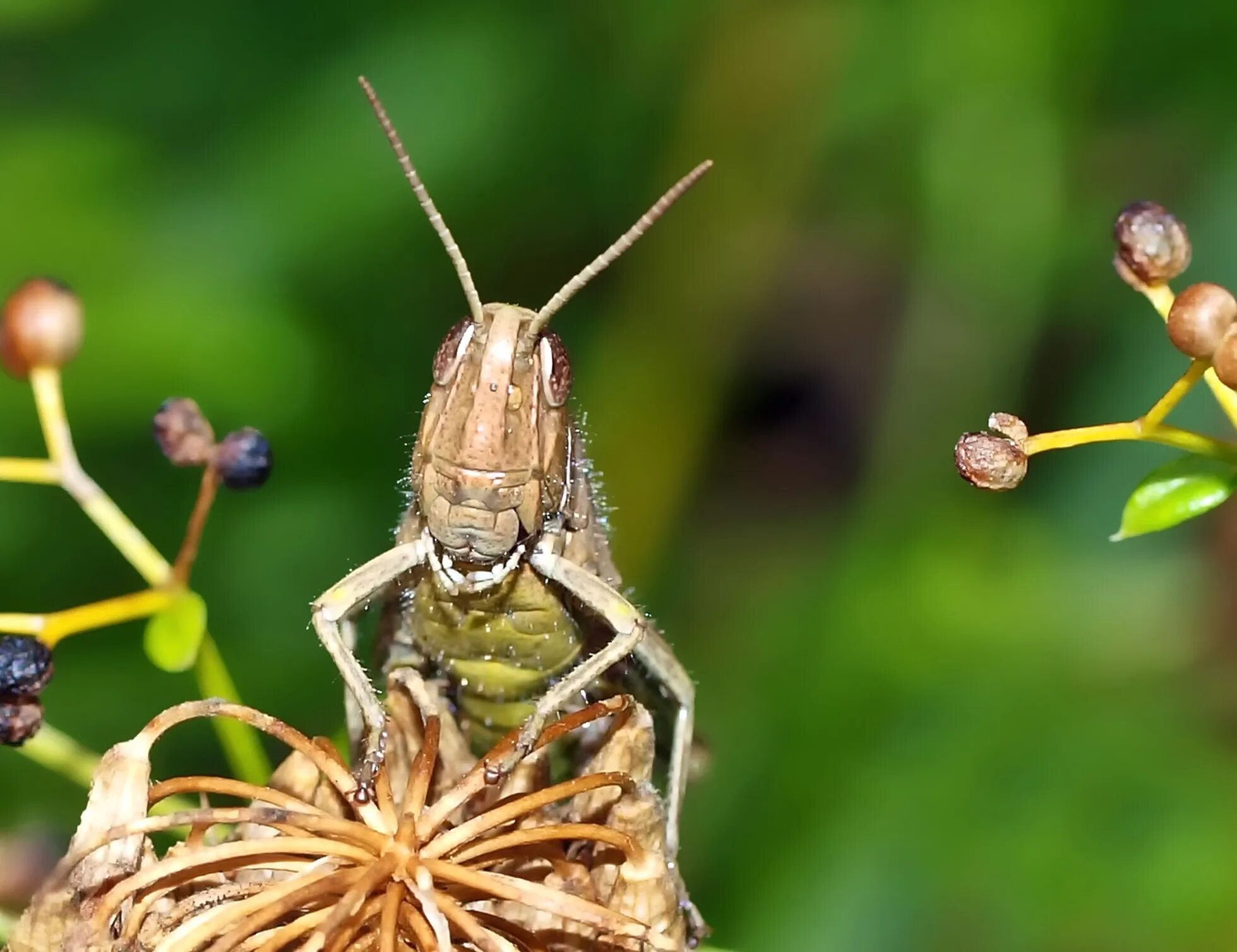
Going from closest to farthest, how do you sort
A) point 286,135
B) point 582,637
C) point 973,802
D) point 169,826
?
1. point 169,826
2. point 582,637
3. point 973,802
4. point 286,135

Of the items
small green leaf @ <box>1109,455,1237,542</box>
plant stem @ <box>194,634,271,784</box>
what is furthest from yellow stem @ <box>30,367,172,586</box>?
small green leaf @ <box>1109,455,1237,542</box>

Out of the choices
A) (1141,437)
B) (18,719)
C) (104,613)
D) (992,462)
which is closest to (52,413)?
(104,613)

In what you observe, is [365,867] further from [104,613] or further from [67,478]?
[67,478]

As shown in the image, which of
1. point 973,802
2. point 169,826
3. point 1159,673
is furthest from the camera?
point 1159,673

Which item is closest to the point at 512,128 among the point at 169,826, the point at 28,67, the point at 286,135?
the point at 286,135

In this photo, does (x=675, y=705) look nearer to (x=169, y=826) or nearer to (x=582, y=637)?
(x=582, y=637)

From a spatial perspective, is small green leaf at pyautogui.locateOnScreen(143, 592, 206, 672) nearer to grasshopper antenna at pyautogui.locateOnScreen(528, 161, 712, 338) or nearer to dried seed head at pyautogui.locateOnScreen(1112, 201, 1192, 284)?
grasshopper antenna at pyautogui.locateOnScreen(528, 161, 712, 338)

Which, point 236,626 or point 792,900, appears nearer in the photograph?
point 792,900

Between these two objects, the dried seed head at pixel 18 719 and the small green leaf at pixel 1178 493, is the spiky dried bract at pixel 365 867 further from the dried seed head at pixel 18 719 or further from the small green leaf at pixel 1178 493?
the small green leaf at pixel 1178 493
